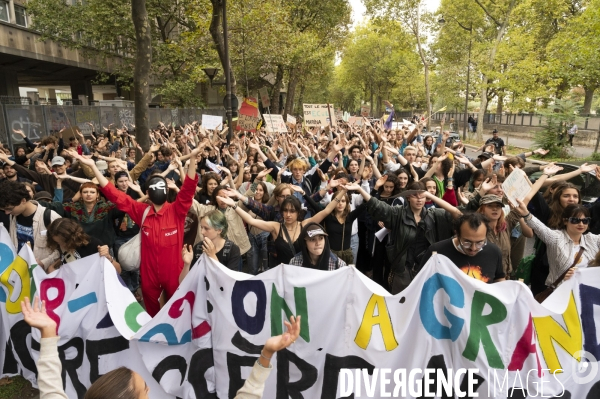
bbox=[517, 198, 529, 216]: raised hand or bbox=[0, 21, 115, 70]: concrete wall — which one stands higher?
bbox=[0, 21, 115, 70]: concrete wall

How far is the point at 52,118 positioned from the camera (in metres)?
14.2

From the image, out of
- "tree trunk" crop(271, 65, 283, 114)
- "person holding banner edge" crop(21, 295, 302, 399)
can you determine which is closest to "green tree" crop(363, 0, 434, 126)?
"tree trunk" crop(271, 65, 283, 114)

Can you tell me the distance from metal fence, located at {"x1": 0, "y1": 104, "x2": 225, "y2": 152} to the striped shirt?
1095cm

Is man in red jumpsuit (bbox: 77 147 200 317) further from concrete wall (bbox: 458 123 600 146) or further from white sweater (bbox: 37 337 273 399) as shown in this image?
concrete wall (bbox: 458 123 600 146)

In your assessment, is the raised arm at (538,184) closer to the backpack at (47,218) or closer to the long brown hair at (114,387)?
the long brown hair at (114,387)

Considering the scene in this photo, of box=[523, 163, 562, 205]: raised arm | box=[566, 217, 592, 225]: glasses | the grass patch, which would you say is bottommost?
the grass patch

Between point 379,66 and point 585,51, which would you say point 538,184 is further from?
point 379,66

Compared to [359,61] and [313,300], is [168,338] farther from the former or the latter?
[359,61]

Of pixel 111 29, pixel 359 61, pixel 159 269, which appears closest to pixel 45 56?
pixel 111 29

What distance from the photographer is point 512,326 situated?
305 cm

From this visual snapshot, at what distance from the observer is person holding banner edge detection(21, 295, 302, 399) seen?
5.70ft

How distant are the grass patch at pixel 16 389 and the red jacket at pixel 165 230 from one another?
145cm

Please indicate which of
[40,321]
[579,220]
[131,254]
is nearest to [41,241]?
[131,254]

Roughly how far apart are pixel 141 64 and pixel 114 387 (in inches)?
350
